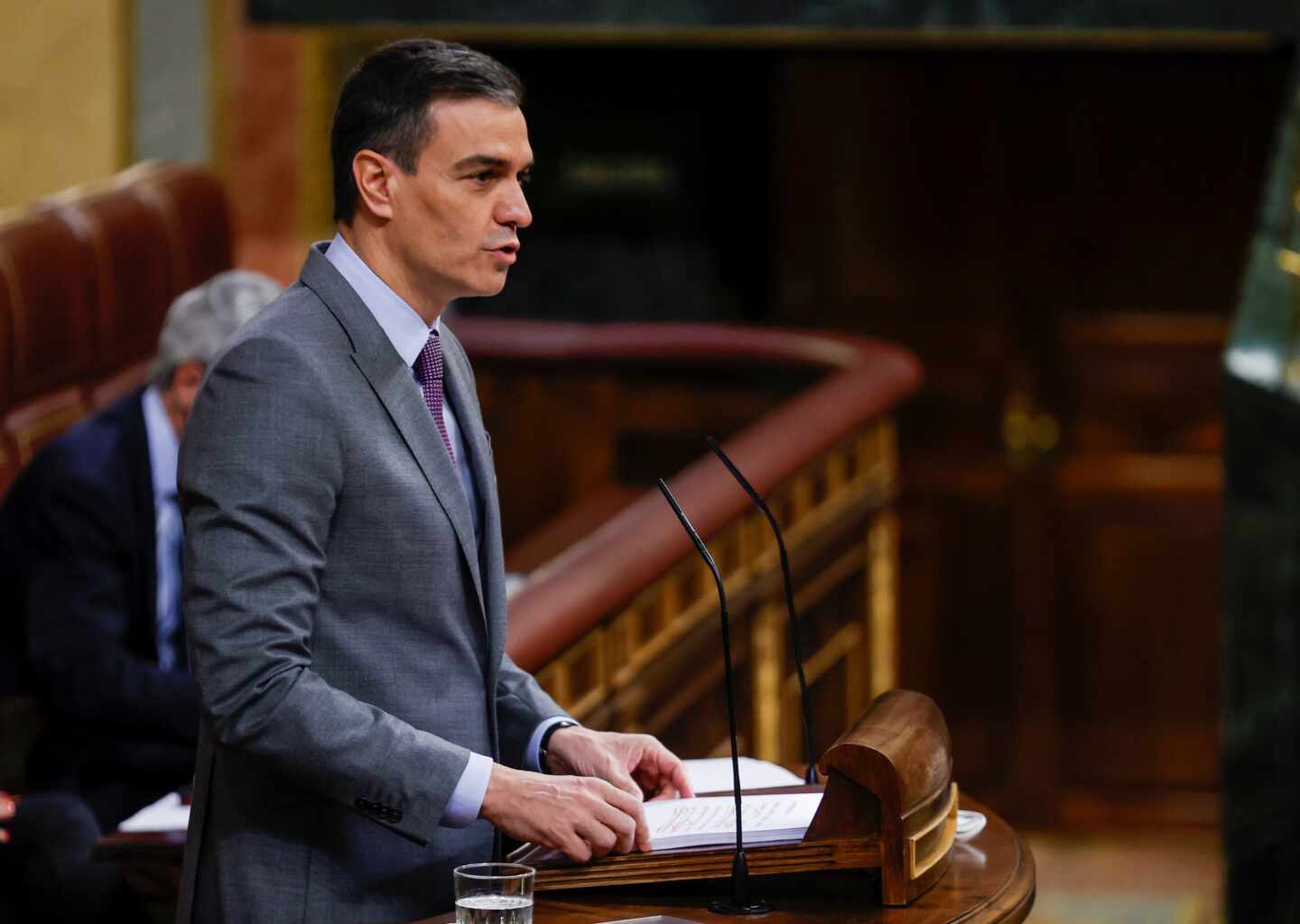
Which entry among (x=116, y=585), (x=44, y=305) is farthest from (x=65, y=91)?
(x=116, y=585)

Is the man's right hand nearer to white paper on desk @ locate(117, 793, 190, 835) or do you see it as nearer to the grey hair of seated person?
white paper on desk @ locate(117, 793, 190, 835)

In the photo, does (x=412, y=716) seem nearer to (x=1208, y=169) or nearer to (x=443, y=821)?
(x=443, y=821)

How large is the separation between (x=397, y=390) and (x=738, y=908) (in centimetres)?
55

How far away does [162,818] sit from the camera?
294 cm

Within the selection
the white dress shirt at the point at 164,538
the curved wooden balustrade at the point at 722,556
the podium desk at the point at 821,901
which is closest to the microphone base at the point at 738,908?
the podium desk at the point at 821,901

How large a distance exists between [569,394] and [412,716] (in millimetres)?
4340

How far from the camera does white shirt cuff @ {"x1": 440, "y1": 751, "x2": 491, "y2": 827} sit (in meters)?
1.84

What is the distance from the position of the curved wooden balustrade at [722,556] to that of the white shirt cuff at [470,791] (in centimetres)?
98

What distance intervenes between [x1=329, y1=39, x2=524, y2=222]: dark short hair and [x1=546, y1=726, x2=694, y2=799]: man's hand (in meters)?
0.55

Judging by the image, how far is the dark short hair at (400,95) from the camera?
1.88 metres

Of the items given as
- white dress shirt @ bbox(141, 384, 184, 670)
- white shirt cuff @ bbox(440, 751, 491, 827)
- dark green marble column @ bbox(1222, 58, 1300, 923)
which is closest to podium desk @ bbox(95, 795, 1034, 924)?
white shirt cuff @ bbox(440, 751, 491, 827)

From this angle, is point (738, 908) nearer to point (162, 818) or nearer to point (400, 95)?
point (400, 95)

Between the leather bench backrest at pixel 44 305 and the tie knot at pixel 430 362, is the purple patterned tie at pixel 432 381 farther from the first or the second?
the leather bench backrest at pixel 44 305

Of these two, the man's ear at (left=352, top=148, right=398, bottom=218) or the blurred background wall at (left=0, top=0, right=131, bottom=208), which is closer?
the man's ear at (left=352, top=148, right=398, bottom=218)
